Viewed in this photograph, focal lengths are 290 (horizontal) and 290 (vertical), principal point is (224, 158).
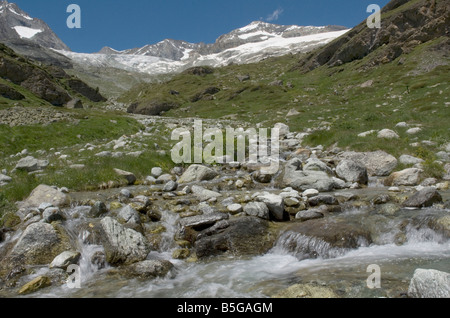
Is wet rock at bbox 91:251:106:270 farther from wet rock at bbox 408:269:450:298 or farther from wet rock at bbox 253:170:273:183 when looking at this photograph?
wet rock at bbox 253:170:273:183

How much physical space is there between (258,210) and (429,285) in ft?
16.2

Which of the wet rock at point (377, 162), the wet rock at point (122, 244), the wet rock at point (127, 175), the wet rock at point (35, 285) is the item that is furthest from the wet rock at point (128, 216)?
the wet rock at point (377, 162)

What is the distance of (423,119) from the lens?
68.5 feet

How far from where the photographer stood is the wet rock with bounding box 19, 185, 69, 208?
33.9 ft

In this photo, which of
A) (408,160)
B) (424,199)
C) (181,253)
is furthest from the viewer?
(408,160)

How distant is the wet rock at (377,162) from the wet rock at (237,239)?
800 cm

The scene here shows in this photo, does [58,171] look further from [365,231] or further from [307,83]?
[307,83]

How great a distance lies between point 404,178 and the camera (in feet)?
39.2

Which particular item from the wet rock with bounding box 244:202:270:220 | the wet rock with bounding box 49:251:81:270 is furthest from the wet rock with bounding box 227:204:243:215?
the wet rock with bounding box 49:251:81:270

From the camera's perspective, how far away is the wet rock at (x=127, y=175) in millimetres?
14195

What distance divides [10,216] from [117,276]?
5.07 metres

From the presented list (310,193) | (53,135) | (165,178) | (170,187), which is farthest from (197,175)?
(53,135)

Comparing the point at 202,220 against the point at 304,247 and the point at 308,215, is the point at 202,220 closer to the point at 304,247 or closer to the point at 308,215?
the point at 304,247
